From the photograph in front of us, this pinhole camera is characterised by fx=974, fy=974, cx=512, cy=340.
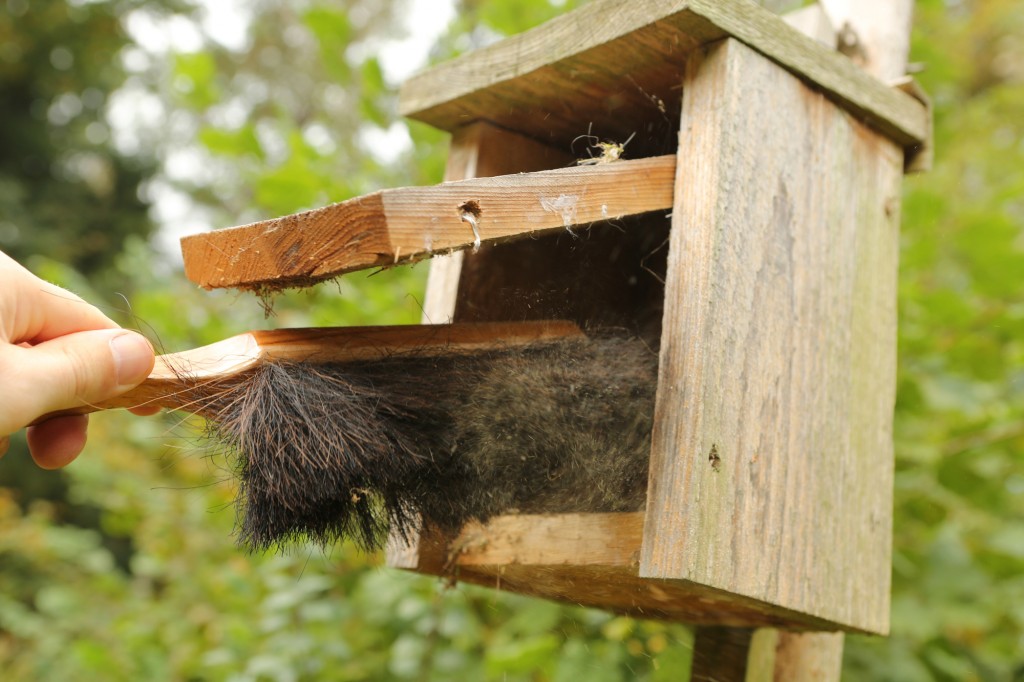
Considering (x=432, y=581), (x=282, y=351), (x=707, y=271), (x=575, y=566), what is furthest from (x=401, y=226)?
(x=432, y=581)

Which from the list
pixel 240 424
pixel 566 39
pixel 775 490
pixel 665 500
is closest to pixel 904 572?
pixel 775 490

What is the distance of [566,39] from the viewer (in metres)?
1.68

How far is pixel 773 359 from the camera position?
1542 millimetres

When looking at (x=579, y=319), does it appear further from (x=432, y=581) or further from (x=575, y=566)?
(x=432, y=581)

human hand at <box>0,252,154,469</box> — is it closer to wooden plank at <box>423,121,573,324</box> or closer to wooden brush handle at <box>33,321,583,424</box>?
wooden brush handle at <box>33,321,583,424</box>

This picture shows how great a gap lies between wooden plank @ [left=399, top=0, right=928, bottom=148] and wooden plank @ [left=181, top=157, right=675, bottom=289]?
0.27 metres

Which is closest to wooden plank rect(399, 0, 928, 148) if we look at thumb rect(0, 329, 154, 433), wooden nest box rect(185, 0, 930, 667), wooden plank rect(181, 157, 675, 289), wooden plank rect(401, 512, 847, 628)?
wooden nest box rect(185, 0, 930, 667)

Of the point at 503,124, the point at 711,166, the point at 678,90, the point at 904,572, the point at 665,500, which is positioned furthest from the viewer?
the point at 904,572

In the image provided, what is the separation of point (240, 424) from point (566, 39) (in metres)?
0.87

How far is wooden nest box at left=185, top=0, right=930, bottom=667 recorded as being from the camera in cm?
139

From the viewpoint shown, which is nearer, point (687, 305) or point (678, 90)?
point (687, 305)

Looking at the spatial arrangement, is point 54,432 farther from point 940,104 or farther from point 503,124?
point 940,104

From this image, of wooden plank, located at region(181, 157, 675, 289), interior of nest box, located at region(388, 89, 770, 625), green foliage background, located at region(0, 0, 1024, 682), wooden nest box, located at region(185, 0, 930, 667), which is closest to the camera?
wooden plank, located at region(181, 157, 675, 289)

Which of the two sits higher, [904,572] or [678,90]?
[678,90]
